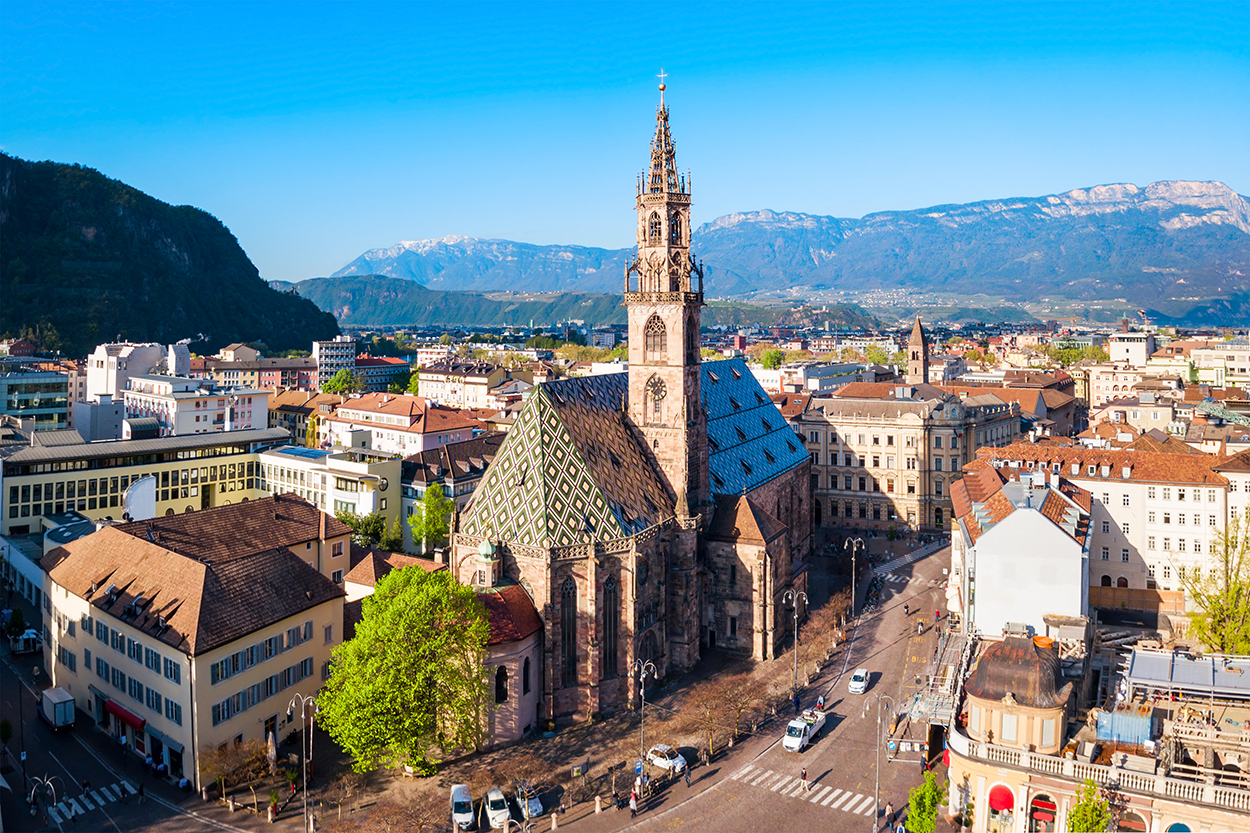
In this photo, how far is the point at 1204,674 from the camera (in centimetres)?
4344

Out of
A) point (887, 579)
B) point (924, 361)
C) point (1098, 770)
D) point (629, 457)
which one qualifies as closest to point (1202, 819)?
point (1098, 770)

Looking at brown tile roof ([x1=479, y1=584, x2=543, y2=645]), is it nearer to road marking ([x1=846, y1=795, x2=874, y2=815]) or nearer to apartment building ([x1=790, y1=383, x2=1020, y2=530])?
road marking ([x1=846, y1=795, x2=874, y2=815])

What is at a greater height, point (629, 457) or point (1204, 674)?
point (629, 457)

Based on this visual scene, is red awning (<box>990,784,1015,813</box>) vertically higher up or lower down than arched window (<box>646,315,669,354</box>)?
lower down

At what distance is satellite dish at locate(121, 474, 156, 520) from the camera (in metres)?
79.7

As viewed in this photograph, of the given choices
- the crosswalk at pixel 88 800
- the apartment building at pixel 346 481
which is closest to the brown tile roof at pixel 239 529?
the crosswalk at pixel 88 800

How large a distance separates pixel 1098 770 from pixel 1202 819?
3.69m

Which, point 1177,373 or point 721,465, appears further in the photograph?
point 1177,373

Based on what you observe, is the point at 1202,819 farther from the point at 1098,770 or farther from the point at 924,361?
the point at 924,361

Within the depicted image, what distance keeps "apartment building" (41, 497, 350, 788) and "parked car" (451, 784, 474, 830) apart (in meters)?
12.8

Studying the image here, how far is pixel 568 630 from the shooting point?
5650 centimetres

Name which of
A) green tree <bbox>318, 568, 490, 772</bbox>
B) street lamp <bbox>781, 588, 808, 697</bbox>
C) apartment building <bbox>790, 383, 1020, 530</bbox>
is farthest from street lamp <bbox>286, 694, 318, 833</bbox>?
apartment building <bbox>790, 383, 1020, 530</bbox>

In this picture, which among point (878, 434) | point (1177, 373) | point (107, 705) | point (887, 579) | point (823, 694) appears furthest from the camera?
point (1177, 373)

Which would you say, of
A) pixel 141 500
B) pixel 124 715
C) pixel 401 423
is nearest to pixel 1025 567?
pixel 124 715
